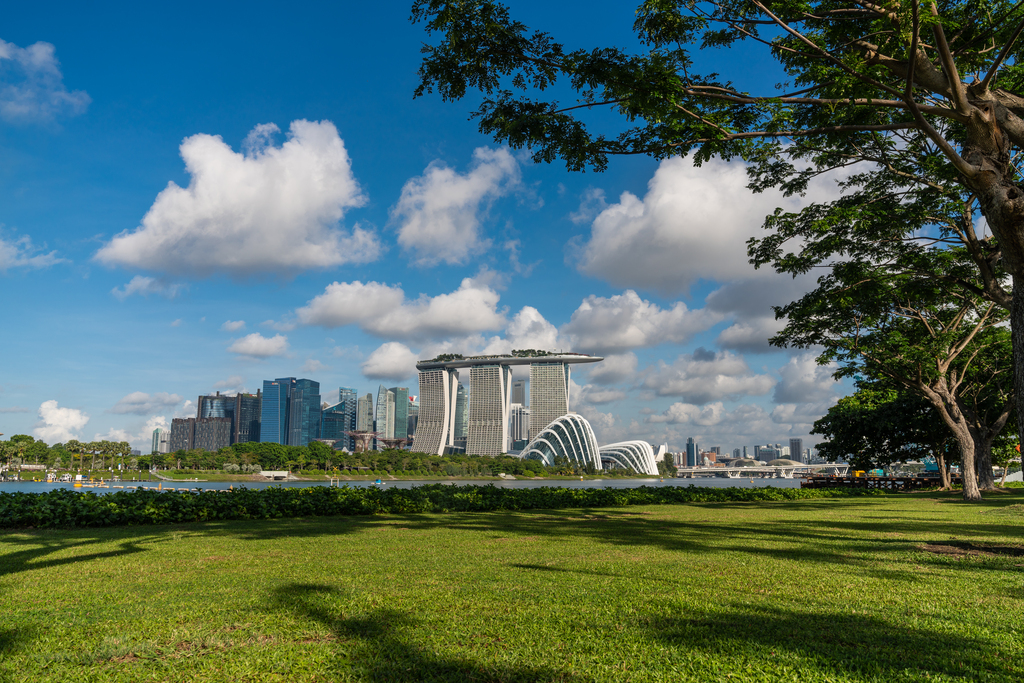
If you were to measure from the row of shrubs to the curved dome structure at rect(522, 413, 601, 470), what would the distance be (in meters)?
145

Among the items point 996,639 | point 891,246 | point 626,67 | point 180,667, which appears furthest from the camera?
point 891,246

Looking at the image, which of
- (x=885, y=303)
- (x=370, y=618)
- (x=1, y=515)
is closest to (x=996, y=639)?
(x=370, y=618)

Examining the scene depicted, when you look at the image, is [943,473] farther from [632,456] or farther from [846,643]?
[632,456]

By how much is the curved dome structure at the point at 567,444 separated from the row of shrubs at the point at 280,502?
145m

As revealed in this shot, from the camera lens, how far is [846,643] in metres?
4.82

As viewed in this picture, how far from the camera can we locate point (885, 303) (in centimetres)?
2022

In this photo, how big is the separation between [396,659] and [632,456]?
173573mm

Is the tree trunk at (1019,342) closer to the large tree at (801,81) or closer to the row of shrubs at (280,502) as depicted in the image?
the large tree at (801,81)

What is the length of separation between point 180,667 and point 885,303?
73.5ft

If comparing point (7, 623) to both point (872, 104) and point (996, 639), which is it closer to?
point (996, 639)

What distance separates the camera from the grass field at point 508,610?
428 cm

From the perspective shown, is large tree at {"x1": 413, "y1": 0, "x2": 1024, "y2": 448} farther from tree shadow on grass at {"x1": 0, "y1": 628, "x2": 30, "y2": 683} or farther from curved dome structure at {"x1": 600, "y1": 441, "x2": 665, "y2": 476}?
curved dome structure at {"x1": 600, "y1": 441, "x2": 665, "y2": 476}

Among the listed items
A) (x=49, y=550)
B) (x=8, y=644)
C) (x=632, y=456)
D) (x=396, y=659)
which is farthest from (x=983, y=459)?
(x=632, y=456)

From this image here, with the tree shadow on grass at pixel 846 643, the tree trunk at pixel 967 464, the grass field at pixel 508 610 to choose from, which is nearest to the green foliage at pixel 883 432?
the tree trunk at pixel 967 464
